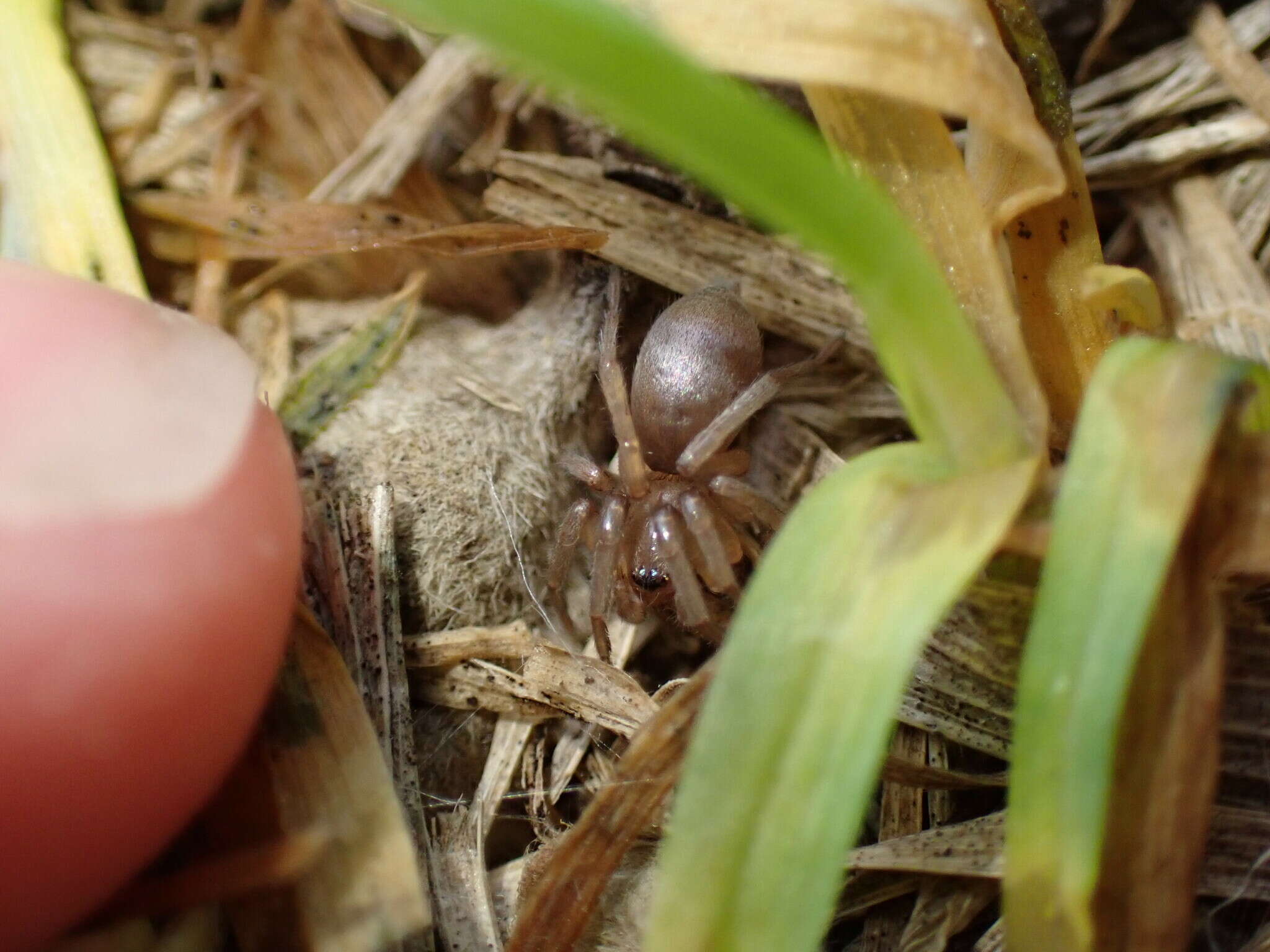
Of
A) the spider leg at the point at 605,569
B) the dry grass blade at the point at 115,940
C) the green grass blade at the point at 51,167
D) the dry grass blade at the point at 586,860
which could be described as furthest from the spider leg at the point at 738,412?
the dry grass blade at the point at 115,940

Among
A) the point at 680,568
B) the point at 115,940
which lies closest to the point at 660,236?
the point at 680,568

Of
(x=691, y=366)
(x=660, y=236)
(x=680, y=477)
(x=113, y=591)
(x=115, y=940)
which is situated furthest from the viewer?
(x=680, y=477)

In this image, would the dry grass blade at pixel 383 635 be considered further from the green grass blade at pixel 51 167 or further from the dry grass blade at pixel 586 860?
the green grass blade at pixel 51 167

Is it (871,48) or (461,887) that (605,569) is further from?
(871,48)

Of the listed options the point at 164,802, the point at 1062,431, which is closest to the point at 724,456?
the point at 1062,431

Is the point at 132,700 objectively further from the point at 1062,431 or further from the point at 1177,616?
the point at 1062,431

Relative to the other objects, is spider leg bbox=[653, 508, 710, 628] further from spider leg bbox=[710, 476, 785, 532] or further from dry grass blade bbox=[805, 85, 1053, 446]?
dry grass blade bbox=[805, 85, 1053, 446]

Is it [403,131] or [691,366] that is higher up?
[403,131]
